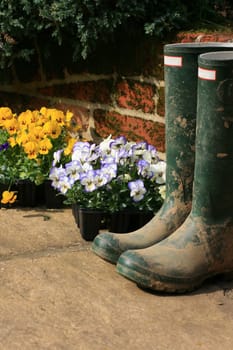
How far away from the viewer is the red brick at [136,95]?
3.49 metres

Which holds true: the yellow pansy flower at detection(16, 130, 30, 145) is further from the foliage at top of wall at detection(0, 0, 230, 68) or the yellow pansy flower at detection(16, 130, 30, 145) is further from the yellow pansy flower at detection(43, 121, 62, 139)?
the foliage at top of wall at detection(0, 0, 230, 68)

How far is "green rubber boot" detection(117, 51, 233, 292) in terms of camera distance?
2.26 m

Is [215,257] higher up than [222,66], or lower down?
lower down

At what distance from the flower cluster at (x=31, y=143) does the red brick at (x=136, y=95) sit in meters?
0.33

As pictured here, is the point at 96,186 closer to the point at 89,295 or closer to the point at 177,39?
the point at 89,295

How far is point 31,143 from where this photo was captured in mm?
3205

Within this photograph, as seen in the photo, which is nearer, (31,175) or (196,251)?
(196,251)

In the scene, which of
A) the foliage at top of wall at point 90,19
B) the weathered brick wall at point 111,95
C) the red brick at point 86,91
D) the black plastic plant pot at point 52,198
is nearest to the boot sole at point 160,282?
the black plastic plant pot at point 52,198

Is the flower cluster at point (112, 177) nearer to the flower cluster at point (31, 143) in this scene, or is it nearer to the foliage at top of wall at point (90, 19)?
the flower cluster at point (31, 143)

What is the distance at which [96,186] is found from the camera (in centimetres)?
288

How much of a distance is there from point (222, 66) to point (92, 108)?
1707mm

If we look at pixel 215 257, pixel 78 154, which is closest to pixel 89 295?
pixel 215 257

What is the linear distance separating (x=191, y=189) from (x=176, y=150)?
6.1 inches

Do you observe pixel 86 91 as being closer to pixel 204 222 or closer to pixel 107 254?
pixel 107 254
